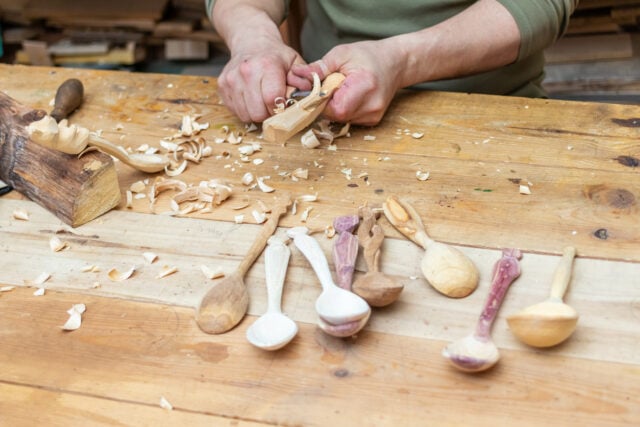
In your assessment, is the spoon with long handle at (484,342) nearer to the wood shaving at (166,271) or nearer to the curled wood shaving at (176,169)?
the wood shaving at (166,271)

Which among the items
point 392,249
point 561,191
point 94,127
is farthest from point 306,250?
point 94,127

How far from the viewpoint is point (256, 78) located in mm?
1046

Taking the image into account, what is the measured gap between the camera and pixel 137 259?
2.71 feet

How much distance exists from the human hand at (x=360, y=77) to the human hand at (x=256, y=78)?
28mm

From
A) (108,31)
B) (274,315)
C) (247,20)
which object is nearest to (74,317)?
(274,315)

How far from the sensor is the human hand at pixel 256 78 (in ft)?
3.39

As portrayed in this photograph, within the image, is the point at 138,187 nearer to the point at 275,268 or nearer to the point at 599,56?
the point at 275,268

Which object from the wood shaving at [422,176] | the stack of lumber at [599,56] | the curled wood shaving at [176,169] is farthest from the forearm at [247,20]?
the stack of lumber at [599,56]

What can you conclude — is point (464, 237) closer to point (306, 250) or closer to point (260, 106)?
point (306, 250)

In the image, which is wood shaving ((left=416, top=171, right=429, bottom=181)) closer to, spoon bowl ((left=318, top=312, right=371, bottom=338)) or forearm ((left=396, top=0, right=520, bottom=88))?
forearm ((left=396, top=0, right=520, bottom=88))

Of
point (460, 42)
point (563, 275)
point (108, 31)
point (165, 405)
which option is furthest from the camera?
point (108, 31)

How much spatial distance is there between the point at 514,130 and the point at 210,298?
535 mm

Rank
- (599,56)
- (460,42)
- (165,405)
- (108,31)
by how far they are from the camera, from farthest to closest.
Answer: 1. (108,31)
2. (599,56)
3. (460,42)
4. (165,405)

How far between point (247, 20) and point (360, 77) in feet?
0.94
